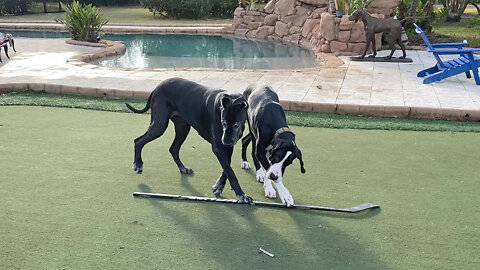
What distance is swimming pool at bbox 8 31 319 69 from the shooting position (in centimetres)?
1048

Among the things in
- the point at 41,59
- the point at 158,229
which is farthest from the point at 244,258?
the point at 41,59

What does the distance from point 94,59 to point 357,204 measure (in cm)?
841

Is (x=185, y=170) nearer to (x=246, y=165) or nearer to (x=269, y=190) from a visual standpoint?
(x=246, y=165)

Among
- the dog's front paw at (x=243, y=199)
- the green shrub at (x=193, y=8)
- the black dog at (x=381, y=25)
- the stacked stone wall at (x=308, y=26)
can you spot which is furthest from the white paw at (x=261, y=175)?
the green shrub at (x=193, y=8)

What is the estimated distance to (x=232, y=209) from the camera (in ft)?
11.7

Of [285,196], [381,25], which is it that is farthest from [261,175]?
[381,25]

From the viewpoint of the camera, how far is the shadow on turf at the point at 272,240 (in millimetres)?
2863

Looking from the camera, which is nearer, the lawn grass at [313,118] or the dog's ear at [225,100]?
the dog's ear at [225,100]

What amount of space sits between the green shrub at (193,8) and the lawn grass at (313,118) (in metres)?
13.9

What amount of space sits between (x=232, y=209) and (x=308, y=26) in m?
10.6

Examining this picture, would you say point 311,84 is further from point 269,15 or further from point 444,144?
point 269,15

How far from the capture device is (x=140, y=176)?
13.5 ft

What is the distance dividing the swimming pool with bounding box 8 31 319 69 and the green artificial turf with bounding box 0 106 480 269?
544cm

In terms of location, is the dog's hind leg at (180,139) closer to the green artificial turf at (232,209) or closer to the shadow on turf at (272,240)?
the green artificial turf at (232,209)
